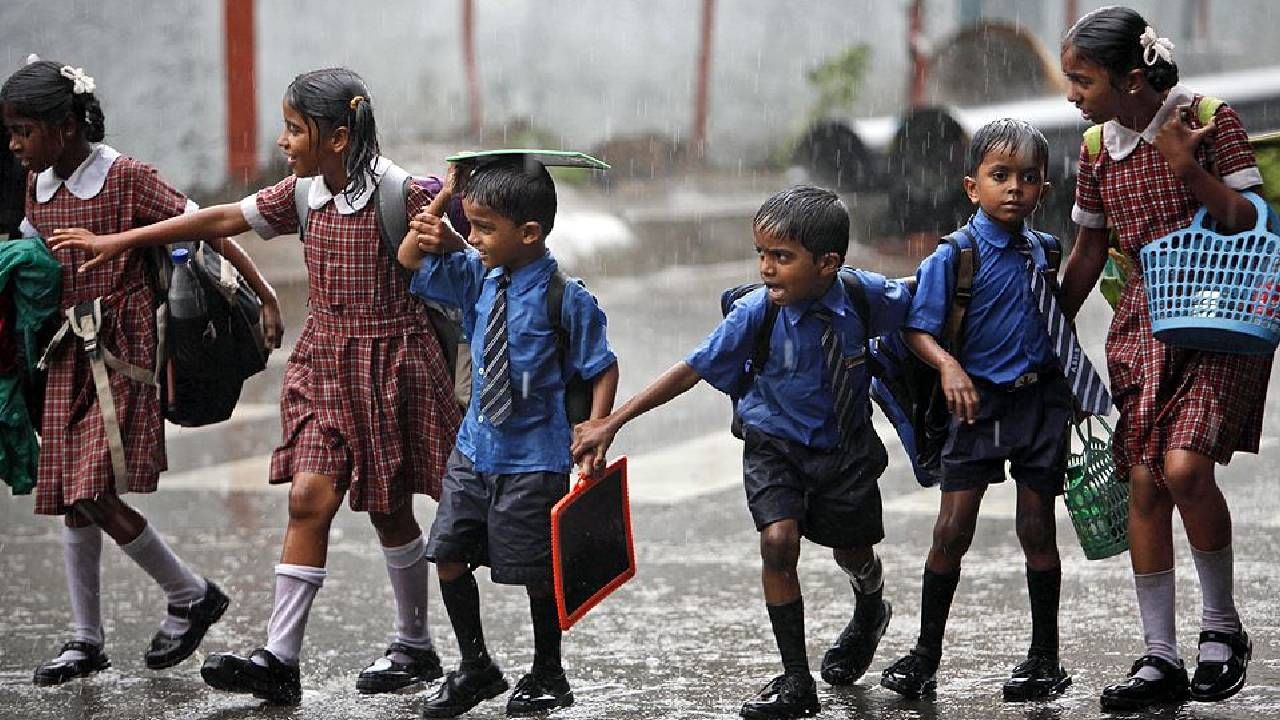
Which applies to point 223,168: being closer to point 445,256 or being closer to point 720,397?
point 720,397

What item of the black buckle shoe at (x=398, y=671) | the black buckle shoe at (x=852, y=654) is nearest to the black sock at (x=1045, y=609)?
the black buckle shoe at (x=852, y=654)

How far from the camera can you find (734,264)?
17.6 meters

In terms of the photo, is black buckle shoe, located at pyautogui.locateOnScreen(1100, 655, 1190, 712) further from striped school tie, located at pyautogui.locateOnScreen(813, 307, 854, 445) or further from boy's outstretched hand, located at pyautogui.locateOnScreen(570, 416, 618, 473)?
boy's outstretched hand, located at pyautogui.locateOnScreen(570, 416, 618, 473)

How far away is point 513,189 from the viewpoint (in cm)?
516

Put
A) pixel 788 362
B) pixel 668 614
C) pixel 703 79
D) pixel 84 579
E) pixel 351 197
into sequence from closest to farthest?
pixel 788 362, pixel 351 197, pixel 84 579, pixel 668 614, pixel 703 79

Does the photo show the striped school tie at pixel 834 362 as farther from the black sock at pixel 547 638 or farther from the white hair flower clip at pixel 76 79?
the white hair flower clip at pixel 76 79

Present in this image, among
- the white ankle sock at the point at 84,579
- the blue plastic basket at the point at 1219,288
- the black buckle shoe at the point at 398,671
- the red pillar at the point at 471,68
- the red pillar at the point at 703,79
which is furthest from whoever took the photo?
the red pillar at the point at 703,79

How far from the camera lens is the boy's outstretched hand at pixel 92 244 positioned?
5.65 meters

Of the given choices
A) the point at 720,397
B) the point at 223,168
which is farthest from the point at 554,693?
the point at 223,168

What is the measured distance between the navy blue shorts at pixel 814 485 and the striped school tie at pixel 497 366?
594 mm

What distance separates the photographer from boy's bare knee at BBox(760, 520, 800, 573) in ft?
16.6

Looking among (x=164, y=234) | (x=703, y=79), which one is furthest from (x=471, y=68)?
(x=164, y=234)

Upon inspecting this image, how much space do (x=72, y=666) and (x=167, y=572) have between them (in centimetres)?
37

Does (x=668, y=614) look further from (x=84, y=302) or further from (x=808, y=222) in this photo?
(x=84, y=302)
